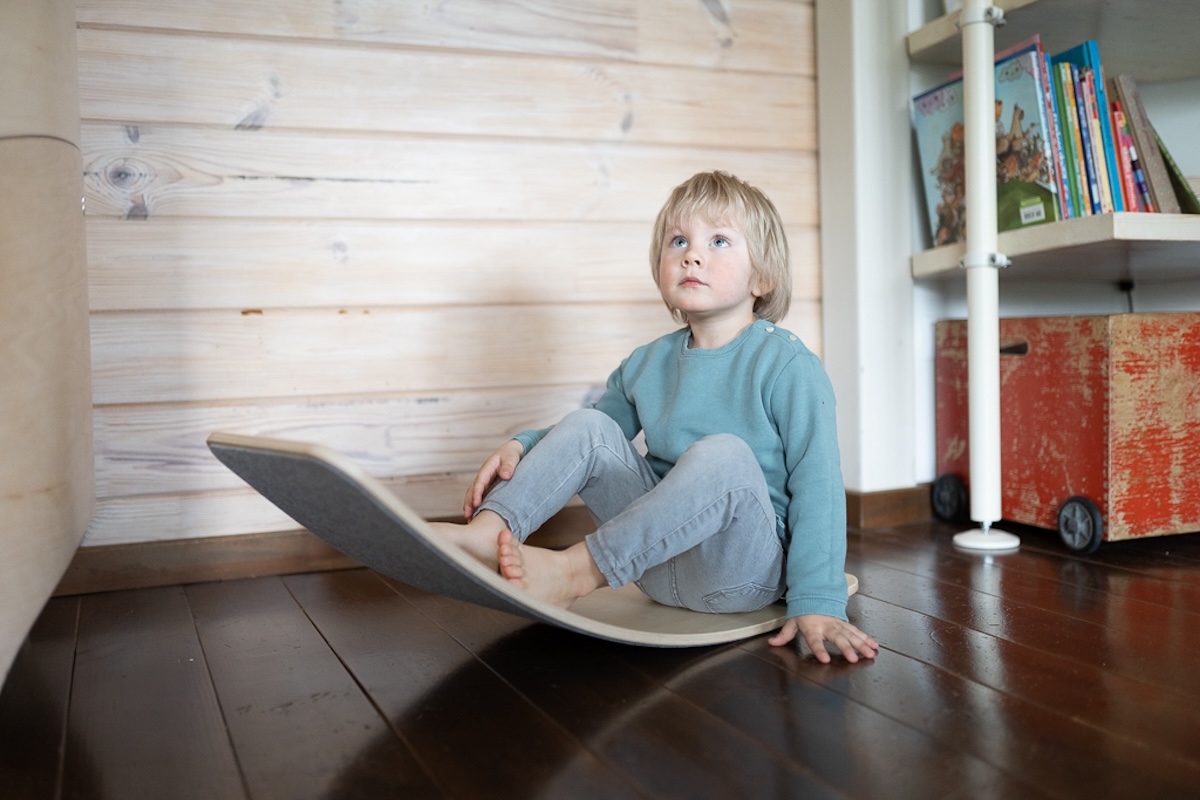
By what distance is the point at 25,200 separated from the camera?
37.3 inches

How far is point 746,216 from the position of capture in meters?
1.17

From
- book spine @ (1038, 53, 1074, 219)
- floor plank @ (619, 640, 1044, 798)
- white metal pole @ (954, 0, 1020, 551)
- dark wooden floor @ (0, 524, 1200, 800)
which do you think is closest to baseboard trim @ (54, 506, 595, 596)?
dark wooden floor @ (0, 524, 1200, 800)

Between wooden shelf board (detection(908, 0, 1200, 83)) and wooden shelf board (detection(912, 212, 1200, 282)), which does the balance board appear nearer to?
wooden shelf board (detection(912, 212, 1200, 282))

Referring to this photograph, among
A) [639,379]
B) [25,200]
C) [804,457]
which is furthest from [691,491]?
[25,200]

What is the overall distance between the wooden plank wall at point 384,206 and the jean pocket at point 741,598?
0.60 m

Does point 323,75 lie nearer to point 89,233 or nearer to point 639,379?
point 89,233

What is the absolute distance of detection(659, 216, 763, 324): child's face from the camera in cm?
115

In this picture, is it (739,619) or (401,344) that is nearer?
(739,619)

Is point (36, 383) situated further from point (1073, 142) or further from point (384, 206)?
point (1073, 142)

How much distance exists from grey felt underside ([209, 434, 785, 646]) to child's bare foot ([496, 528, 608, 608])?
0.05 meters

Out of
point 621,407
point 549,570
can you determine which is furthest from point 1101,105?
point 549,570

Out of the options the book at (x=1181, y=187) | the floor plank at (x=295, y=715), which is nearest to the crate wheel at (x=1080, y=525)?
the book at (x=1181, y=187)

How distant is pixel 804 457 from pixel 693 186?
36cm

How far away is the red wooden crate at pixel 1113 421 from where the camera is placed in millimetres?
1467
